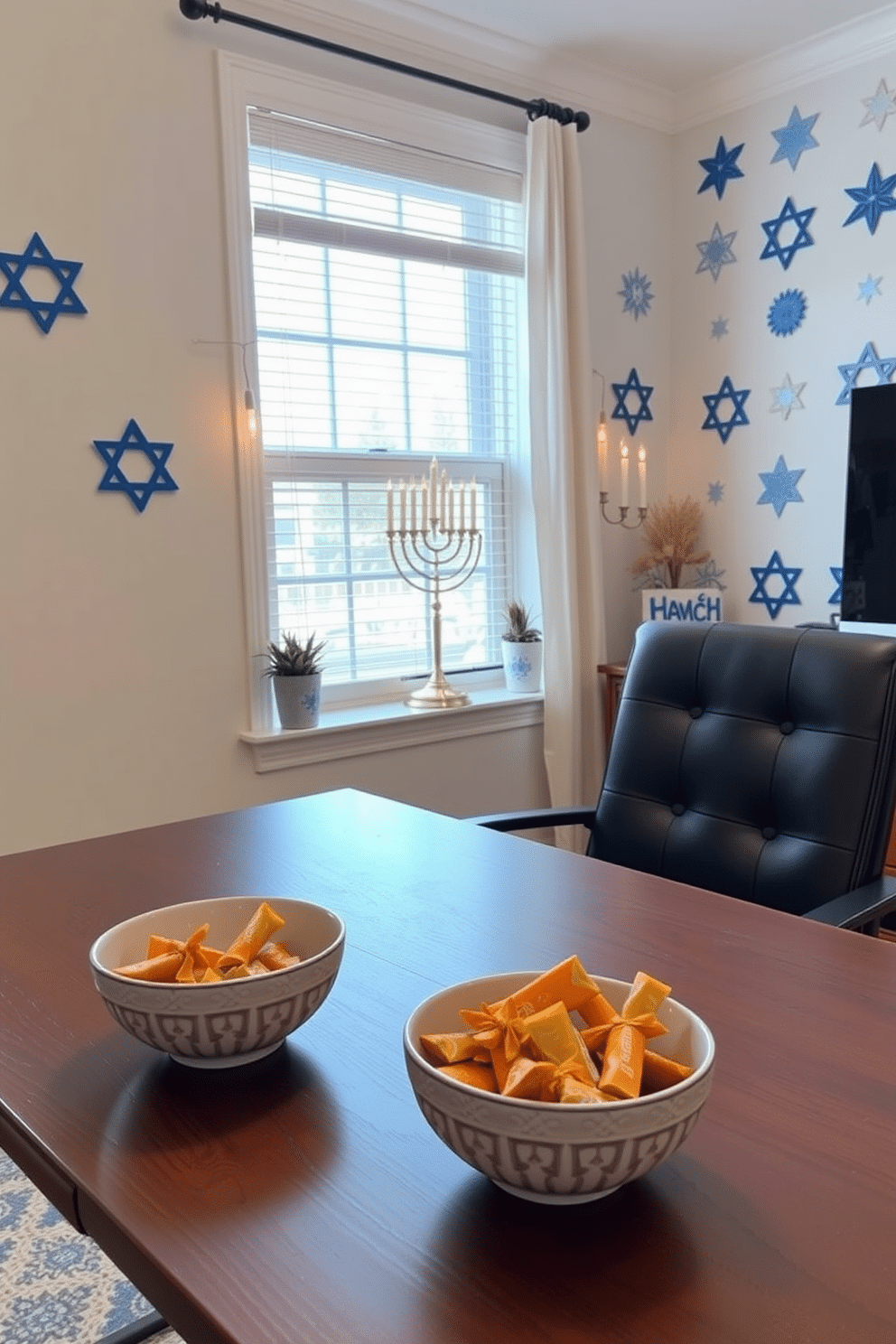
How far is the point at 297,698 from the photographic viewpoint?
2633 millimetres

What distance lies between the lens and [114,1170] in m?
0.67

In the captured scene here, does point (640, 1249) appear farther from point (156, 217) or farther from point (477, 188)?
point (477, 188)

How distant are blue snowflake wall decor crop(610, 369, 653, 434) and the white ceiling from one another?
0.91 m

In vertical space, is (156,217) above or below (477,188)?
below

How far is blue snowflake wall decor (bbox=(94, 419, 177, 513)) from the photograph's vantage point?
7.76 ft

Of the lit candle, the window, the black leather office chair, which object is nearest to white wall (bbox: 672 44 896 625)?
the lit candle

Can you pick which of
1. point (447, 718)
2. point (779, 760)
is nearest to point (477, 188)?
point (447, 718)

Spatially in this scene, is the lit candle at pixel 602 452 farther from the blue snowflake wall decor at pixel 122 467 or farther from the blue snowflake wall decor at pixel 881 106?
the blue snowflake wall decor at pixel 122 467

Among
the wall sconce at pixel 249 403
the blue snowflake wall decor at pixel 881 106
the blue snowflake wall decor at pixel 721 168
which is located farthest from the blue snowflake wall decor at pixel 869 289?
the wall sconce at pixel 249 403

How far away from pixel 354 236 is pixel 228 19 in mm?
587

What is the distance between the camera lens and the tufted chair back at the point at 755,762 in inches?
54.9

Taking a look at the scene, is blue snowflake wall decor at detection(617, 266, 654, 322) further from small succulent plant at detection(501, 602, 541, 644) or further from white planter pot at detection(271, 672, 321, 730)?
white planter pot at detection(271, 672, 321, 730)

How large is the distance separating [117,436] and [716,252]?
2057 millimetres

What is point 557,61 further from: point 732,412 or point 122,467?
point 122,467
